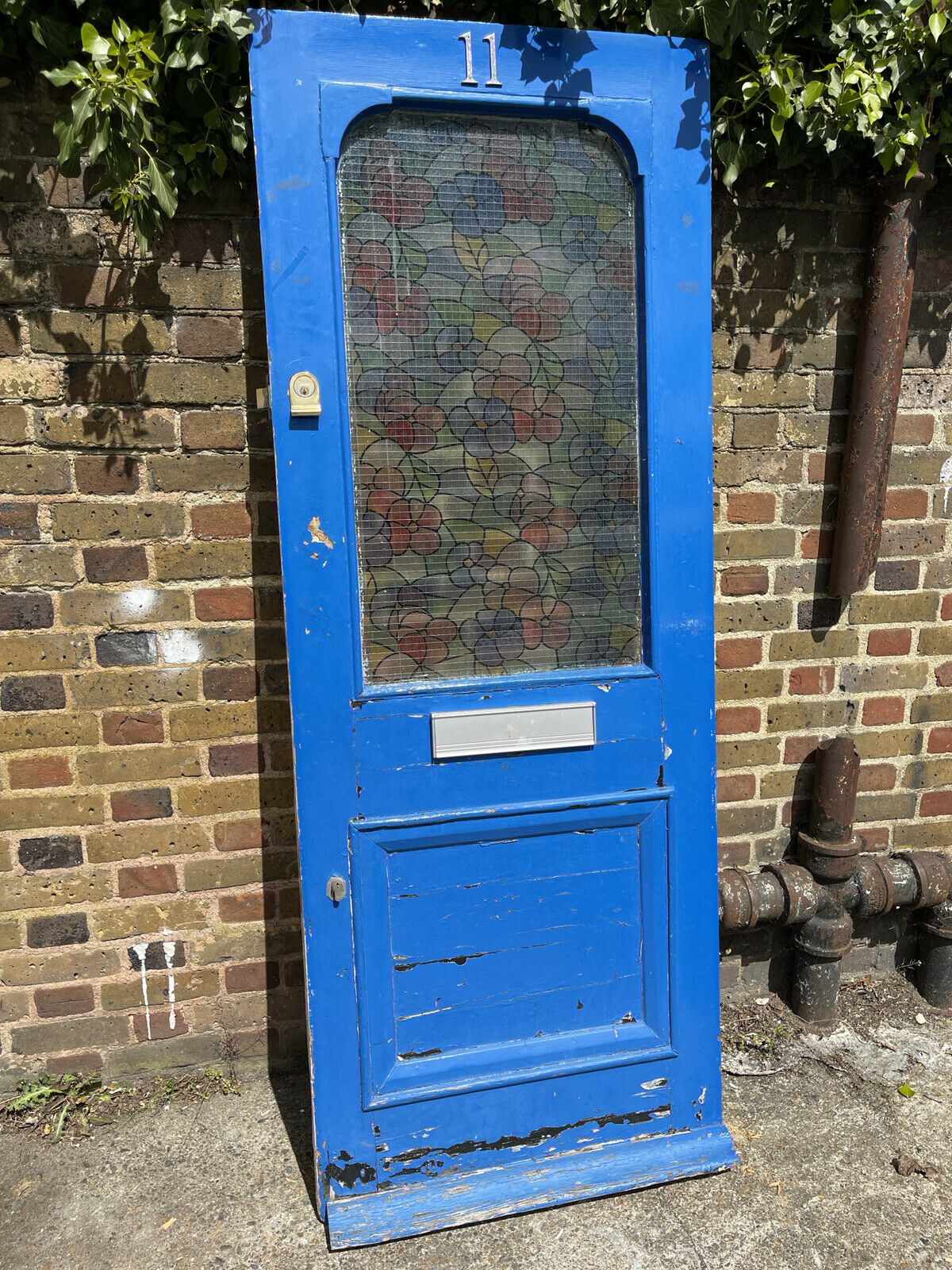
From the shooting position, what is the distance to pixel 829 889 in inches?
108

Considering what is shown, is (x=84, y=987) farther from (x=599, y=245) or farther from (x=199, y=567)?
(x=599, y=245)

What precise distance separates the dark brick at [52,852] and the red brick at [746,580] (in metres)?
2.05

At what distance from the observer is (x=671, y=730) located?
218 centimetres

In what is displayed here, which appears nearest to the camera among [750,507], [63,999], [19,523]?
[19,523]

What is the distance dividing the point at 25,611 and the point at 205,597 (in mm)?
465

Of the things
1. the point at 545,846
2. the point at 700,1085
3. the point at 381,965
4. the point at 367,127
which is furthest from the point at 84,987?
the point at 367,127

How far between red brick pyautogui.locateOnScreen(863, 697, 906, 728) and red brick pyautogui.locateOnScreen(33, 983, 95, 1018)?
8.37 ft

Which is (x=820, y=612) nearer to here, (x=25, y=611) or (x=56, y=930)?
(x=25, y=611)

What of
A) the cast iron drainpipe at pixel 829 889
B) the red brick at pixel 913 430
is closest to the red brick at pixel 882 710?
the cast iron drainpipe at pixel 829 889

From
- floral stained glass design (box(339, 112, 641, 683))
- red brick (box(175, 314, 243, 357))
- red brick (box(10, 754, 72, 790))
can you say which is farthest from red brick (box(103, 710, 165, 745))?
red brick (box(175, 314, 243, 357))

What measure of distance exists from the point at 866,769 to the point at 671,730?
1059 mm

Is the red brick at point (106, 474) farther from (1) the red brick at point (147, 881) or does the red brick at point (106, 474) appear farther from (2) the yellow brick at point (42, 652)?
(1) the red brick at point (147, 881)

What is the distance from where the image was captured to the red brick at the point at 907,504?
2.68m

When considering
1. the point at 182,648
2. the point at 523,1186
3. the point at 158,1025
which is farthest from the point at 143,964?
the point at 523,1186
